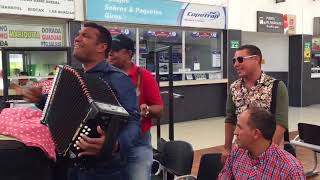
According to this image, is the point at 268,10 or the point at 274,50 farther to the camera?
the point at 274,50

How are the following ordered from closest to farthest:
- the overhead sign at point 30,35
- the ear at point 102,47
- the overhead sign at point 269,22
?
the ear at point 102,47 < the overhead sign at point 30,35 < the overhead sign at point 269,22

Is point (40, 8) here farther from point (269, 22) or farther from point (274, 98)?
point (269, 22)

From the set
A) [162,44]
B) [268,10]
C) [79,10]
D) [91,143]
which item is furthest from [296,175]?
[268,10]

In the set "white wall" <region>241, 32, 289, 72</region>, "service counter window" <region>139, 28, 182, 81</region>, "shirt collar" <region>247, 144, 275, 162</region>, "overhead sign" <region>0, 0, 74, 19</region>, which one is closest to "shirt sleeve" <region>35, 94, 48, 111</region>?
"shirt collar" <region>247, 144, 275, 162</region>

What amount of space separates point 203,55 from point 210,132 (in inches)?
→ 102

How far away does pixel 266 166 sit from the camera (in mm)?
2123

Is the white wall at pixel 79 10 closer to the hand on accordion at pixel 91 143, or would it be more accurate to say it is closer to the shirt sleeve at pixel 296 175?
the shirt sleeve at pixel 296 175

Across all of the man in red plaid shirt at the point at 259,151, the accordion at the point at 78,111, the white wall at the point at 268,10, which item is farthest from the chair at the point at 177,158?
the white wall at the point at 268,10

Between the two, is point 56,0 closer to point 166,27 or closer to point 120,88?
point 166,27

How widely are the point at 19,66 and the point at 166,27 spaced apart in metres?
3.38

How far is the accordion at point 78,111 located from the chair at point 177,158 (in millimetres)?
1348

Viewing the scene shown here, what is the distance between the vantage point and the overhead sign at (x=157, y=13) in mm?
7824

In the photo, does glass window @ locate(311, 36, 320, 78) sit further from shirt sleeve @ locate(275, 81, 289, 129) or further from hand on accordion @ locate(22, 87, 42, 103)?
hand on accordion @ locate(22, 87, 42, 103)

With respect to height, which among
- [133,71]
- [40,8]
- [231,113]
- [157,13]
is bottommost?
[231,113]
